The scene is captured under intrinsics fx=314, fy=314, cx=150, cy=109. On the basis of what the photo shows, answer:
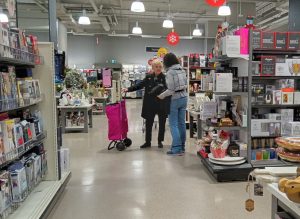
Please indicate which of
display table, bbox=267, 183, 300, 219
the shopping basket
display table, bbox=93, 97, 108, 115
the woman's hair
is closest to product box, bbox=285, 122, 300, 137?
the woman's hair

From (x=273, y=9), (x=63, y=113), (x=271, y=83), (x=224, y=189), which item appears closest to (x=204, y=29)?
(x=273, y=9)

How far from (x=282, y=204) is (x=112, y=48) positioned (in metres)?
20.1

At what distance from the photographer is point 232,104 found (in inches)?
179

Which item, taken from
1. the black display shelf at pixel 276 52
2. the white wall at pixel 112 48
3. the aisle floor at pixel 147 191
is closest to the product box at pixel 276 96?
the black display shelf at pixel 276 52

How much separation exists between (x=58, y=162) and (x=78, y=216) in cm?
77

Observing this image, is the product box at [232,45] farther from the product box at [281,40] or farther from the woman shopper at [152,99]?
the woman shopper at [152,99]

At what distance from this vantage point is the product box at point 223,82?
13.8 ft

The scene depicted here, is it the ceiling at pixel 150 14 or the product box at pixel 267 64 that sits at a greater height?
the ceiling at pixel 150 14

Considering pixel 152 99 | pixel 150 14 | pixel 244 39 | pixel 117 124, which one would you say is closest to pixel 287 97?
pixel 244 39

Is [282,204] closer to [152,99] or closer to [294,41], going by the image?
[294,41]

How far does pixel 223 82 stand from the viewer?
4219 mm

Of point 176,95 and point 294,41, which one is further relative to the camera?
point 176,95

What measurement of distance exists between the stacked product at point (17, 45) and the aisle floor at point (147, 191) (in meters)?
1.60

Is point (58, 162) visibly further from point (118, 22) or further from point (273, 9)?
point (118, 22)
